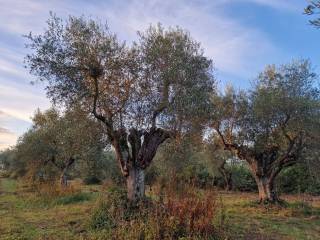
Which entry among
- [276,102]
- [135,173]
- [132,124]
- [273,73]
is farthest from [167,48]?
[273,73]

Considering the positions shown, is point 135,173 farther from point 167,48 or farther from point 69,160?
point 69,160

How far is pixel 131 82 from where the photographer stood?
16922mm

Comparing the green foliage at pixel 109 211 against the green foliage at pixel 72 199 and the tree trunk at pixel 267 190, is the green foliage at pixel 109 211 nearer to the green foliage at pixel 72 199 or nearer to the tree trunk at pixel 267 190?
the green foliage at pixel 72 199

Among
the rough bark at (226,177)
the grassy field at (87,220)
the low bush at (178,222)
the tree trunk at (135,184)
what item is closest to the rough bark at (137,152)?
the tree trunk at (135,184)

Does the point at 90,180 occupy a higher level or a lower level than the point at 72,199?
higher

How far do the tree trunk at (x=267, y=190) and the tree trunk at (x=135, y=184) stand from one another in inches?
422

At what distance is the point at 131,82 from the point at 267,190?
13.4m

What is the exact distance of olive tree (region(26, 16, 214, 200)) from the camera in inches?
599

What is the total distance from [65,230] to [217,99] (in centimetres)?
1447

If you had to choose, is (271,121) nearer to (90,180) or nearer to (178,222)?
(178,222)

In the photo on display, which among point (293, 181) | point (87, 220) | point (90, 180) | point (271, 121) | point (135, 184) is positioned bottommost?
point (87, 220)

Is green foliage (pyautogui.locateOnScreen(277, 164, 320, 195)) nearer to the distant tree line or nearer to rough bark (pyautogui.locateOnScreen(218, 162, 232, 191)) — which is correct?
rough bark (pyautogui.locateOnScreen(218, 162, 232, 191))

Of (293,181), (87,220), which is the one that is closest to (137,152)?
(87,220)

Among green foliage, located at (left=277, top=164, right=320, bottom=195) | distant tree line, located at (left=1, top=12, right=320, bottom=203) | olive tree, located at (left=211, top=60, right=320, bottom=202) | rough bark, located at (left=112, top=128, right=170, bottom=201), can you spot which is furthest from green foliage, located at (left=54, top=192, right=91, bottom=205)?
green foliage, located at (left=277, top=164, right=320, bottom=195)
